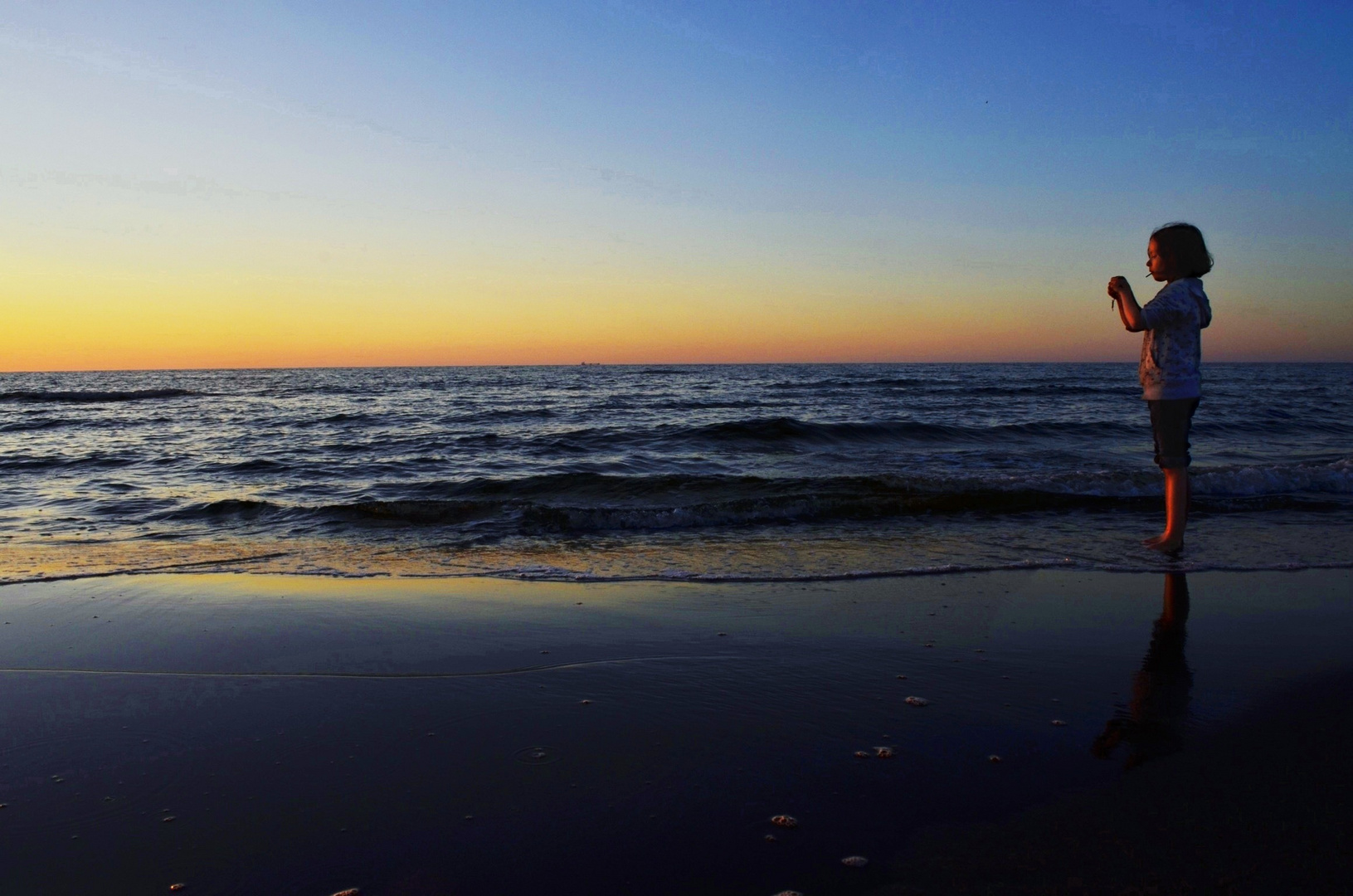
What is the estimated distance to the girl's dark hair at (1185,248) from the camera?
16.5ft

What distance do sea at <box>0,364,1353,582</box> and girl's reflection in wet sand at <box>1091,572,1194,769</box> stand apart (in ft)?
5.59

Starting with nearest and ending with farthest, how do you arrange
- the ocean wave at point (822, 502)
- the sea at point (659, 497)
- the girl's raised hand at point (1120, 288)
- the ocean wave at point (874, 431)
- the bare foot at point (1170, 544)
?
the girl's raised hand at point (1120, 288) → the bare foot at point (1170, 544) → the sea at point (659, 497) → the ocean wave at point (822, 502) → the ocean wave at point (874, 431)

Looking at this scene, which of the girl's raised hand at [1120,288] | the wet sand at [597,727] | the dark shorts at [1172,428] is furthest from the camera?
the dark shorts at [1172,428]

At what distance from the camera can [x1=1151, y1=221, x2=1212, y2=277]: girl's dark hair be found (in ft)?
16.5

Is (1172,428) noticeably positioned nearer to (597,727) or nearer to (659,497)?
(597,727)

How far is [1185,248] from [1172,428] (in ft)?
3.71

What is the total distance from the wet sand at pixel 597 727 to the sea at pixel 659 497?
4.06 feet

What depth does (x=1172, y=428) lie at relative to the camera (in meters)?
5.25

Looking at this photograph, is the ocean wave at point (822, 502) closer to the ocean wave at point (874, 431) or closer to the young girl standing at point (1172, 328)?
the young girl standing at point (1172, 328)

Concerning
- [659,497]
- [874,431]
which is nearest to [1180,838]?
[659,497]

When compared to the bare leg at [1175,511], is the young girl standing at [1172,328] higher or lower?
higher

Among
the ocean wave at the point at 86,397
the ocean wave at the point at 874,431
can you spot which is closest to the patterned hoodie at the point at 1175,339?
the ocean wave at the point at 874,431

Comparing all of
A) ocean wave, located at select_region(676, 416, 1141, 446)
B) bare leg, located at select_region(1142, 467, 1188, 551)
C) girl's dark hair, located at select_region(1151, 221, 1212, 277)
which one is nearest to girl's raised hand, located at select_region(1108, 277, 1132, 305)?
girl's dark hair, located at select_region(1151, 221, 1212, 277)

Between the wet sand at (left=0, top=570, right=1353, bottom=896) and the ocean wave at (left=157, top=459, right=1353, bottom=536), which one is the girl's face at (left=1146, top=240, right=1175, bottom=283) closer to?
the wet sand at (left=0, top=570, right=1353, bottom=896)
